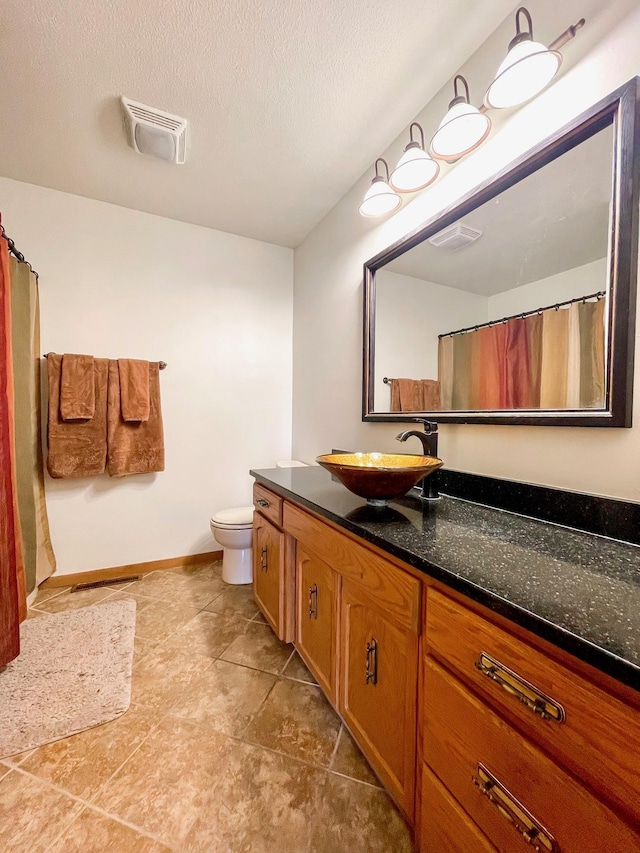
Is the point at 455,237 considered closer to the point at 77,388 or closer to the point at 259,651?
the point at 259,651

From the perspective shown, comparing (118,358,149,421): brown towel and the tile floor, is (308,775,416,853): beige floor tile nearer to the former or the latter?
the tile floor

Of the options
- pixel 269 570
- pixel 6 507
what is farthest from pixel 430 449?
pixel 6 507

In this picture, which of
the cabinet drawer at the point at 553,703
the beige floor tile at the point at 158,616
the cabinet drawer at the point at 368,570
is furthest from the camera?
the beige floor tile at the point at 158,616

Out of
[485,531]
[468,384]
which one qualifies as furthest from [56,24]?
[485,531]

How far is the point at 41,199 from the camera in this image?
1980mm

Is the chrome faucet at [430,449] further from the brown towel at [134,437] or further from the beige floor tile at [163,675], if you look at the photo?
the brown towel at [134,437]

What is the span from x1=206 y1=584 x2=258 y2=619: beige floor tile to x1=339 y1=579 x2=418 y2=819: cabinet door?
0.91 metres

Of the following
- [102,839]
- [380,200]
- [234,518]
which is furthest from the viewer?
[234,518]

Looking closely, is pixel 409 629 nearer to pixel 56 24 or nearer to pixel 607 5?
pixel 607 5

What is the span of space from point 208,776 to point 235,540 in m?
1.12

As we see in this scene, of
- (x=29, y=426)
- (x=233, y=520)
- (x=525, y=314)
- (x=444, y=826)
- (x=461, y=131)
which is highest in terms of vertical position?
(x=461, y=131)

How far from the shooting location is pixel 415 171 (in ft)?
4.36

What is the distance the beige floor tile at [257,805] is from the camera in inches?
33.6

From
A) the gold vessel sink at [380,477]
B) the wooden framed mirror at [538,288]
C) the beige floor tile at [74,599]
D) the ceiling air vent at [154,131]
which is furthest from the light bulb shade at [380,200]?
the beige floor tile at [74,599]
